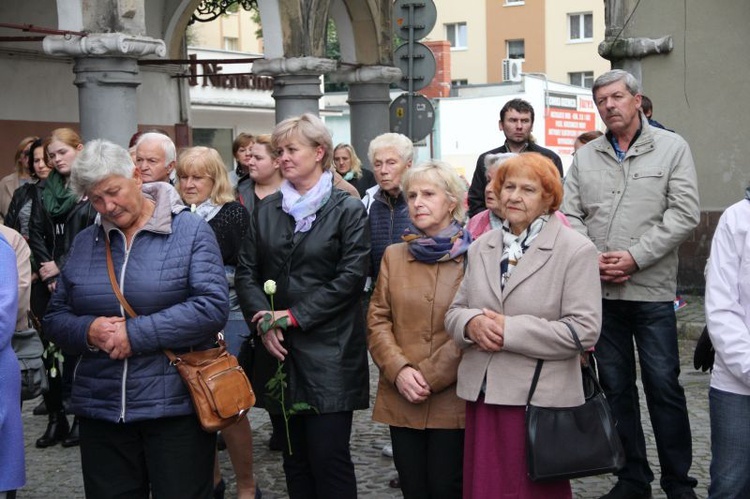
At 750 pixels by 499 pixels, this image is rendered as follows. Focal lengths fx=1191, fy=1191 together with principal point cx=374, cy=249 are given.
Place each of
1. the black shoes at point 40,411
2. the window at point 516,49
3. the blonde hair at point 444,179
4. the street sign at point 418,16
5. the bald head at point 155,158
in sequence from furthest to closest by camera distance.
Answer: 1. the window at point 516,49
2. the street sign at point 418,16
3. the black shoes at point 40,411
4. the bald head at point 155,158
5. the blonde hair at point 444,179

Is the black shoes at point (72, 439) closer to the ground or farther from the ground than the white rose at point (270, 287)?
closer to the ground

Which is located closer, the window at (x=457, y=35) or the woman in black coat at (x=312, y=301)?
the woman in black coat at (x=312, y=301)

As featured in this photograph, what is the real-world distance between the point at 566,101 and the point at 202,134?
18.7 m

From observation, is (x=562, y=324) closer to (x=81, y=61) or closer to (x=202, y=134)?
(x=81, y=61)

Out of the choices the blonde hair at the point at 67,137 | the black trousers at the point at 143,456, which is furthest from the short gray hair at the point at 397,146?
the black trousers at the point at 143,456

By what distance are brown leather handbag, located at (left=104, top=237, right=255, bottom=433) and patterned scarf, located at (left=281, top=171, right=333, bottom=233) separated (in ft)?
2.70

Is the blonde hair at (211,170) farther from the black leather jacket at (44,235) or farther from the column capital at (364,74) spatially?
the column capital at (364,74)

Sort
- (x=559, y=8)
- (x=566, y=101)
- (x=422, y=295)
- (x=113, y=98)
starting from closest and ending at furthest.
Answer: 1. (x=422, y=295)
2. (x=113, y=98)
3. (x=566, y=101)
4. (x=559, y=8)

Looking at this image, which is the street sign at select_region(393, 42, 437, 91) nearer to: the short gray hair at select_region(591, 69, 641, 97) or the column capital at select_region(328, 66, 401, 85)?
the column capital at select_region(328, 66, 401, 85)

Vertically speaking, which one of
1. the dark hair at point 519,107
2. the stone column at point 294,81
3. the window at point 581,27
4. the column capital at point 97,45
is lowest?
the dark hair at point 519,107

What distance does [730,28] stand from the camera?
1204 cm

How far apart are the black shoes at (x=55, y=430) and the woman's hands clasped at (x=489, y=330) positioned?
423 cm

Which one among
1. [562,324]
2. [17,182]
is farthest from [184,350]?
[17,182]

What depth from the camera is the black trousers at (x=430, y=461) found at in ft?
16.6
